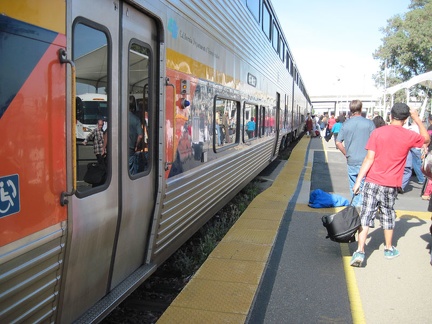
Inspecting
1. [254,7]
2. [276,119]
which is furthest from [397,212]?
[276,119]

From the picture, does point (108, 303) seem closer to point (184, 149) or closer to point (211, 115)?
point (184, 149)

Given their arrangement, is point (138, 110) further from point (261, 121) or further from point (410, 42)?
point (410, 42)

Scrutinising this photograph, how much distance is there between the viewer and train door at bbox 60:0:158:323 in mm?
2379

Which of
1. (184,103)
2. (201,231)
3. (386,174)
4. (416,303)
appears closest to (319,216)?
(201,231)

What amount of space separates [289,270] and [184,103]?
1.95 metres

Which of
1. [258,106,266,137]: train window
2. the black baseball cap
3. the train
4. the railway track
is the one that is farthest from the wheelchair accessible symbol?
[258,106,266,137]: train window

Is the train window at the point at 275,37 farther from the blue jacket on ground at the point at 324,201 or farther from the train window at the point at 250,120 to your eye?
the blue jacket on ground at the point at 324,201

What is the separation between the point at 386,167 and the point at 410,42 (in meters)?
30.9

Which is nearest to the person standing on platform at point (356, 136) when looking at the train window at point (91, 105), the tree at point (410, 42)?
the train window at point (91, 105)

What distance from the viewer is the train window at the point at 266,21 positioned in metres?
9.34

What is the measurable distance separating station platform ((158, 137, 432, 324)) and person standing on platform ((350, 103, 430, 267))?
1.21 ft

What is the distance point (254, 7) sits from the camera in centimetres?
784

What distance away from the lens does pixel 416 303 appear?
347 centimetres

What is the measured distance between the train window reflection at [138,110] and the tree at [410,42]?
1223 inches
